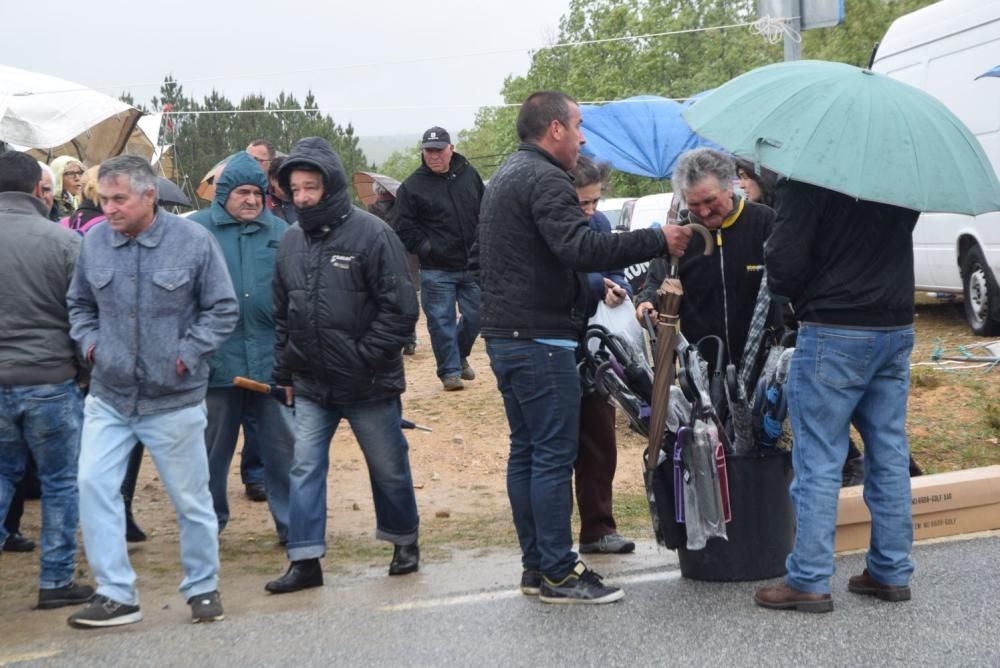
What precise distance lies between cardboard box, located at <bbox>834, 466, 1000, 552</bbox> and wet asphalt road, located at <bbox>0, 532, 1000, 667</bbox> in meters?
0.24

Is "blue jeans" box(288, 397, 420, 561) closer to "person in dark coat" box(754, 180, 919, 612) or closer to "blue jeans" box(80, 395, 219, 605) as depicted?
"blue jeans" box(80, 395, 219, 605)

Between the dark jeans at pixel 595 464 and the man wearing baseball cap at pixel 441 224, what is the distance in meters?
4.85

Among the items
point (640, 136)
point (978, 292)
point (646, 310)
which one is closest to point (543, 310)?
point (646, 310)

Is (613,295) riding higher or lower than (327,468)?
higher

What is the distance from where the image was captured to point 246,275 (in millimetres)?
7570

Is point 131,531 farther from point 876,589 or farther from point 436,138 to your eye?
point 436,138

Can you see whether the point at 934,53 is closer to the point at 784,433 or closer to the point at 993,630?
the point at 784,433

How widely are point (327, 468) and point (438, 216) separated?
519 centimetres

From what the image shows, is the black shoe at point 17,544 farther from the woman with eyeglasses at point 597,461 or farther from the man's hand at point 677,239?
the man's hand at point 677,239

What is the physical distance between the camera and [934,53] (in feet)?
45.2

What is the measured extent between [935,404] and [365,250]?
5263mm

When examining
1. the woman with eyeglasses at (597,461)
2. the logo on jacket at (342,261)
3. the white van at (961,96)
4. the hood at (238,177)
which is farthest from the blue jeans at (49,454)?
the white van at (961,96)

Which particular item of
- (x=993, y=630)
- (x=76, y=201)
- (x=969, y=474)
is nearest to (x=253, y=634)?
(x=993, y=630)

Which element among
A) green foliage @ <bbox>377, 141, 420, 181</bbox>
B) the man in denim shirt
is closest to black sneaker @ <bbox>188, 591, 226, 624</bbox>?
the man in denim shirt
